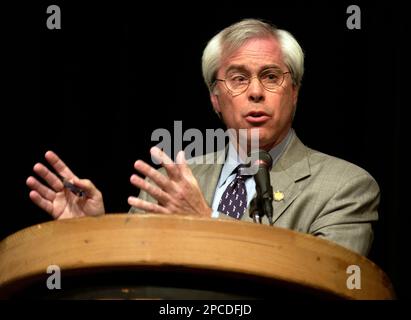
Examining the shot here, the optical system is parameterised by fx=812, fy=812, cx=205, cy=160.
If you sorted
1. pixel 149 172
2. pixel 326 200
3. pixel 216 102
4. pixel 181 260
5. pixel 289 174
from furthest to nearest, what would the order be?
pixel 216 102 < pixel 289 174 < pixel 326 200 < pixel 149 172 < pixel 181 260

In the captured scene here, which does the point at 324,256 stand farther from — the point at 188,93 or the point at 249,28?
the point at 188,93

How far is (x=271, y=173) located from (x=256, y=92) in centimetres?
31

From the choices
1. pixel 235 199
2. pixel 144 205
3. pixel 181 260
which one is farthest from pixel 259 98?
pixel 181 260

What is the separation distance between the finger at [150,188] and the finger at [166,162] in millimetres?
55

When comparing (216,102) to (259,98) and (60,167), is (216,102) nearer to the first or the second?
(259,98)

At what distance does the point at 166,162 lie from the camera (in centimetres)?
203

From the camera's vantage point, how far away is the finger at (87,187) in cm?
226

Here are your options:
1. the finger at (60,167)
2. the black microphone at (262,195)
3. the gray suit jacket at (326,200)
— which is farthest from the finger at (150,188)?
the gray suit jacket at (326,200)

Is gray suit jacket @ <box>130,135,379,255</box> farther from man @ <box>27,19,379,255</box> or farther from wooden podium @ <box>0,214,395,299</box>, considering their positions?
wooden podium @ <box>0,214,395,299</box>

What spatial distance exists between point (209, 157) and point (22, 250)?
1443 millimetres

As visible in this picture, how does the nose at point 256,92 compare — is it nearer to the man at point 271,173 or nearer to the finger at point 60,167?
the man at point 271,173

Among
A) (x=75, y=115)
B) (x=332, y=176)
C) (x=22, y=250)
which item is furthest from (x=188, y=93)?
(x=22, y=250)

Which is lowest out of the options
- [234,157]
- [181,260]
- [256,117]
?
[181,260]

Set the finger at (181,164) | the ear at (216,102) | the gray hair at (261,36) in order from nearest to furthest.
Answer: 1. the finger at (181,164)
2. the gray hair at (261,36)
3. the ear at (216,102)
